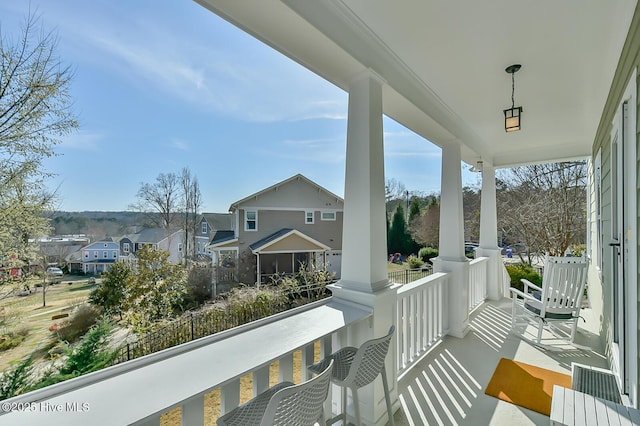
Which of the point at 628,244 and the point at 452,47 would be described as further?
the point at 452,47

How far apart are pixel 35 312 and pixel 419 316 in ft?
9.57

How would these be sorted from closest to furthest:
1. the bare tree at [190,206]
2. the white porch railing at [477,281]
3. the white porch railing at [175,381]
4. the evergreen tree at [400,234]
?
the white porch railing at [175,381]
the bare tree at [190,206]
the evergreen tree at [400,234]
the white porch railing at [477,281]

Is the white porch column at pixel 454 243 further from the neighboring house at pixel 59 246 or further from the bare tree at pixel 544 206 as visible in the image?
the bare tree at pixel 544 206

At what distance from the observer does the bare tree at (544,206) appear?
24.1ft

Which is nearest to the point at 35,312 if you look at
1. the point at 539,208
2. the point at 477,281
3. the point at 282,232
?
the point at 282,232

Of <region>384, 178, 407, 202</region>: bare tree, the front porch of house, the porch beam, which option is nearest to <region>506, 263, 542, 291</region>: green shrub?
the front porch of house

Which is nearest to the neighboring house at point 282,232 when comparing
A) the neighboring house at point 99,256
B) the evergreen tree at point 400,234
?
the neighboring house at point 99,256

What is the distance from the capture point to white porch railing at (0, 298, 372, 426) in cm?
92

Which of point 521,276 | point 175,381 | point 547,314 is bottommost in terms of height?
point 521,276

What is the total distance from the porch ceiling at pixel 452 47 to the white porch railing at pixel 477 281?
2.31 m

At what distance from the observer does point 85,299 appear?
3.94 ft

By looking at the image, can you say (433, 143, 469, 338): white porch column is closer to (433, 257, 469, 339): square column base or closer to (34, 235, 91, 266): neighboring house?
(433, 257, 469, 339): square column base

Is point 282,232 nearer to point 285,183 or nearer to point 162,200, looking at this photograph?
point 285,183

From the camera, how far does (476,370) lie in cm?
283
